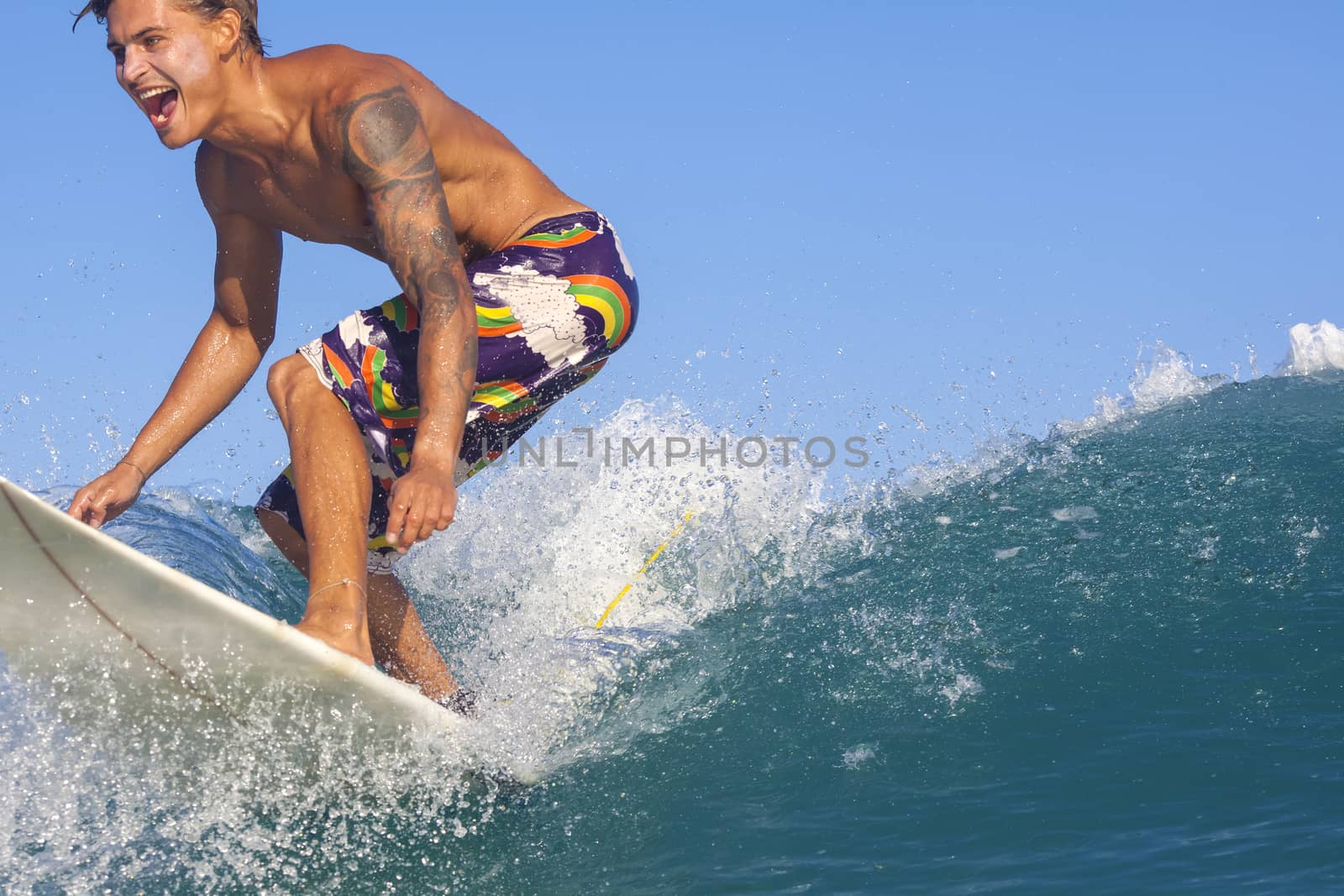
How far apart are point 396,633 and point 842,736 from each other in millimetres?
1399

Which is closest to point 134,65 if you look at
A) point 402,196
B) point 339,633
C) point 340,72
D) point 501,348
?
point 340,72

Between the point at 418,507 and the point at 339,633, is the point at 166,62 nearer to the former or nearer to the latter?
the point at 418,507

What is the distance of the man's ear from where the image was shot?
291cm

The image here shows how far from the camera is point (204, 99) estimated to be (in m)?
2.91

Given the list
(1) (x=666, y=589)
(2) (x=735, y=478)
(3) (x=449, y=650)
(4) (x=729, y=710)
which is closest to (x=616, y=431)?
(2) (x=735, y=478)

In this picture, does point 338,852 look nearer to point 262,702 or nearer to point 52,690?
point 262,702

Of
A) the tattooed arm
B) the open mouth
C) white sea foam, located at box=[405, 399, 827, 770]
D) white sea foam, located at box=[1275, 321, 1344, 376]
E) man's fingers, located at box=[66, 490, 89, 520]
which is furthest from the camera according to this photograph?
white sea foam, located at box=[1275, 321, 1344, 376]

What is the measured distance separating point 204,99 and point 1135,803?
303cm

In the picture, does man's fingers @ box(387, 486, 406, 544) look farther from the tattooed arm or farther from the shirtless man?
the tattooed arm

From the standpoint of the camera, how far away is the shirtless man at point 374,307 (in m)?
2.82

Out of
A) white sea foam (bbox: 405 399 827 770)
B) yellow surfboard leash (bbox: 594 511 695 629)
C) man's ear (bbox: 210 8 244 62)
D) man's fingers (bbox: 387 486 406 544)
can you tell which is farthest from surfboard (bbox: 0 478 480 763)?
yellow surfboard leash (bbox: 594 511 695 629)

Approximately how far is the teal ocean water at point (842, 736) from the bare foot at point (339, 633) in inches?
7.9

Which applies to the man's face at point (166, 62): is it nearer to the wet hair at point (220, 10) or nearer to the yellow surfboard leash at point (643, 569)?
the wet hair at point (220, 10)

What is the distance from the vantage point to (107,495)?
3.30 metres
